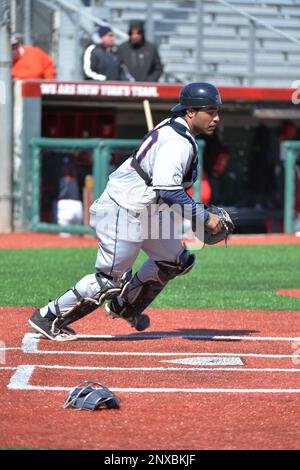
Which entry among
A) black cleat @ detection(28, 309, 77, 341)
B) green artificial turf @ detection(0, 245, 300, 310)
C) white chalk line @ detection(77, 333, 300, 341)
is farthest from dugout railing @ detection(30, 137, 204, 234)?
black cleat @ detection(28, 309, 77, 341)

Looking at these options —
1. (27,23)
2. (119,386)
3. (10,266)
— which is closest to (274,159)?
(27,23)

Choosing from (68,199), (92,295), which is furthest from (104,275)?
(68,199)

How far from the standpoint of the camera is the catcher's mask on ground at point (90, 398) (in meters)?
5.35

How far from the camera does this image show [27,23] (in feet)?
53.9

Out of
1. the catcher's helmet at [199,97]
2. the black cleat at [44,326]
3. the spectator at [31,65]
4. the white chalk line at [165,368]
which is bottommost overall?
the black cleat at [44,326]

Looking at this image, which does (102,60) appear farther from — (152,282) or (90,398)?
(90,398)

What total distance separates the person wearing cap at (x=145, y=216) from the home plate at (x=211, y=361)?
67cm

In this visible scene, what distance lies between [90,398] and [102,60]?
1094 cm

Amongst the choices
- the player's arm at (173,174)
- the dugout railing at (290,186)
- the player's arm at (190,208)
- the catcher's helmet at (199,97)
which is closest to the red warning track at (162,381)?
the player's arm at (190,208)

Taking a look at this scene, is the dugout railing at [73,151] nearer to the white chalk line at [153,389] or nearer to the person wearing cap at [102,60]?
the person wearing cap at [102,60]

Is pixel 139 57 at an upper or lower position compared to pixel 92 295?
upper

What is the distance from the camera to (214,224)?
709cm

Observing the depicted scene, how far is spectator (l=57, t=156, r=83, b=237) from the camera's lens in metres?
15.5

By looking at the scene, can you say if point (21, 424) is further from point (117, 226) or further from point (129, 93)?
point (129, 93)
